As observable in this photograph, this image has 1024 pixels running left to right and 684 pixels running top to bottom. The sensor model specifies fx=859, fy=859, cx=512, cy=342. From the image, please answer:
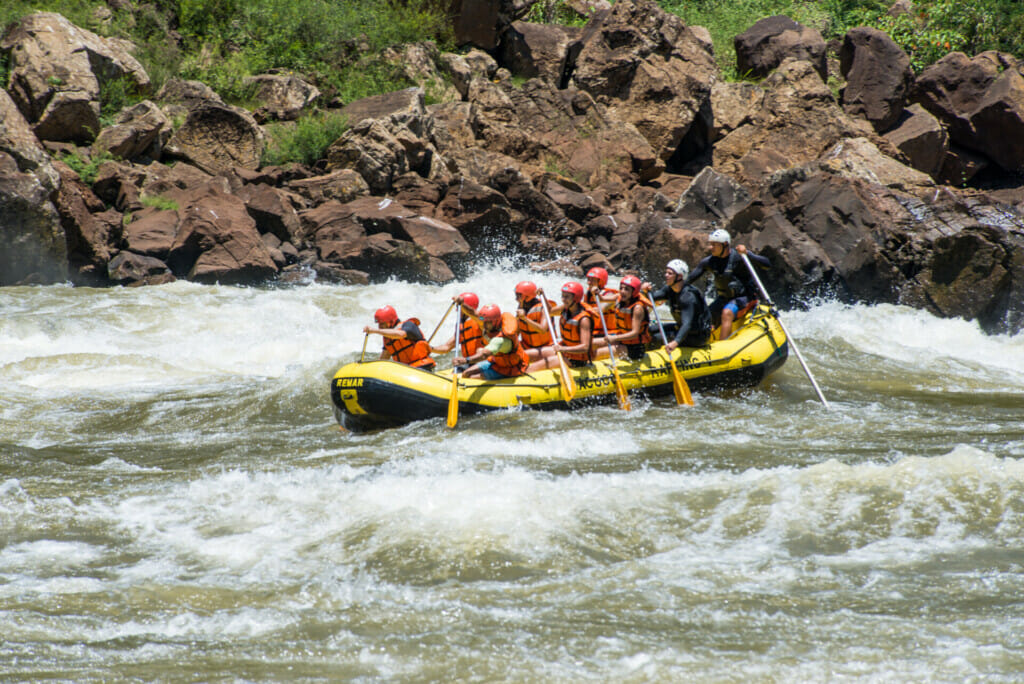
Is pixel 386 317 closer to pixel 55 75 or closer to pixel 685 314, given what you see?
pixel 685 314

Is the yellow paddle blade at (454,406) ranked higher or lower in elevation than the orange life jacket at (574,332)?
lower

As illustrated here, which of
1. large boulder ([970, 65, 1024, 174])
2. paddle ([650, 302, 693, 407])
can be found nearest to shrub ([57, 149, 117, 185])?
paddle ([650, 302, 693, 407])

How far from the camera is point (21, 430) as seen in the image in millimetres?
7008

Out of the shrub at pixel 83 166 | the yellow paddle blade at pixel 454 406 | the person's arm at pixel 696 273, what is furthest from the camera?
the shrub at pixel 83 166

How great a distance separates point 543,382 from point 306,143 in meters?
10.8

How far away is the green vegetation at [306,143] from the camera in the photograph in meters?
16.5

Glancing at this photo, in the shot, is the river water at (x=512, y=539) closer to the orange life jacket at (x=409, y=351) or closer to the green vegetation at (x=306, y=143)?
the orange life jacket at (x=409, y=351)

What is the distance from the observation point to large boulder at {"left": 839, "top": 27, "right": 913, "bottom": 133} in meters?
19.3

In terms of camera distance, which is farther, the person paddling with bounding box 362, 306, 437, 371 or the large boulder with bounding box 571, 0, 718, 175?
the large boulder with bounding box 571, 0, 718, 175

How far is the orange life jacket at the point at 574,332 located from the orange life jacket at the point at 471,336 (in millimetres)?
799

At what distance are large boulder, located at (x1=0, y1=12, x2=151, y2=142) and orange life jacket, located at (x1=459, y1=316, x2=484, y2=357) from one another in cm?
1019

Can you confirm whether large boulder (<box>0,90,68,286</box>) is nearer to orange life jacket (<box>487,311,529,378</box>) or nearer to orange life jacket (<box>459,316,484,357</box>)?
orange life jacket (<box>459,316,484,357</box>)

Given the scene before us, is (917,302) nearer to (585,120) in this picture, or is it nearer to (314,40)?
(585,120)

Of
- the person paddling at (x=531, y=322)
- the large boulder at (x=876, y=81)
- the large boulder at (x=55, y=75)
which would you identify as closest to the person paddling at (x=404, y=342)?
the person paddling at (x=531, y=322)
